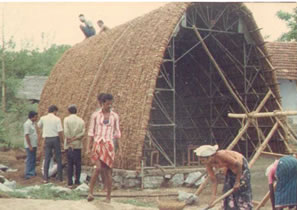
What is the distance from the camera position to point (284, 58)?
57.5 feet

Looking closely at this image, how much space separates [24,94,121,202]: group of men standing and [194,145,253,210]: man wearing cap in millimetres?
2248

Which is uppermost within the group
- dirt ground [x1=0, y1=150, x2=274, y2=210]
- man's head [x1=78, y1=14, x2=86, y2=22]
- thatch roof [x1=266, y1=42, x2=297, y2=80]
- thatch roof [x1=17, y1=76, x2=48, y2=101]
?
man's head [x1=78, y1=14, x2=86, y2=22]

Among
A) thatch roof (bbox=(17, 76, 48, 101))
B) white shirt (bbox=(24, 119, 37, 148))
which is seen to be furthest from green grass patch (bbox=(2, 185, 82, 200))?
thatch roof (bbox=(17, 76, 48, 101))

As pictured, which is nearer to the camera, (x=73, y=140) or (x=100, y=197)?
(x=100, y=197)

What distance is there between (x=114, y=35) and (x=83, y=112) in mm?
2627

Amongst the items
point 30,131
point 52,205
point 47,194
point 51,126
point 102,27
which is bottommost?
point 47,194

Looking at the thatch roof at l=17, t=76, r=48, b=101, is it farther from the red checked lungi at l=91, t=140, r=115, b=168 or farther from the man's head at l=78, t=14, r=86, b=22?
the red checked lungi at l=91, t=140, r=115, b=168

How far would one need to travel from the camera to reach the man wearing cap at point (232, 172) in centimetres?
605

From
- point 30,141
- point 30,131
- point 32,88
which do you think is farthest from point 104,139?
point 32,88

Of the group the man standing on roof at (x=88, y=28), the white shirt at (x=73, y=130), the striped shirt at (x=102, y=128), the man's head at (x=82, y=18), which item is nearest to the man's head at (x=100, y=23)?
the man's head at (x=82, y=18)

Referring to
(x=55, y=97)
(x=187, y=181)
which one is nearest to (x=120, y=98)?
(x=187, y=181)

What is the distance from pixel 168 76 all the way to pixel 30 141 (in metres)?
4.86

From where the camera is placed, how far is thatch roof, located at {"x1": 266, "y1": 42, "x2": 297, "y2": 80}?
16281 mm

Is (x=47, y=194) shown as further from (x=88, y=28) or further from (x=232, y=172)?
(x=88, y=28)
